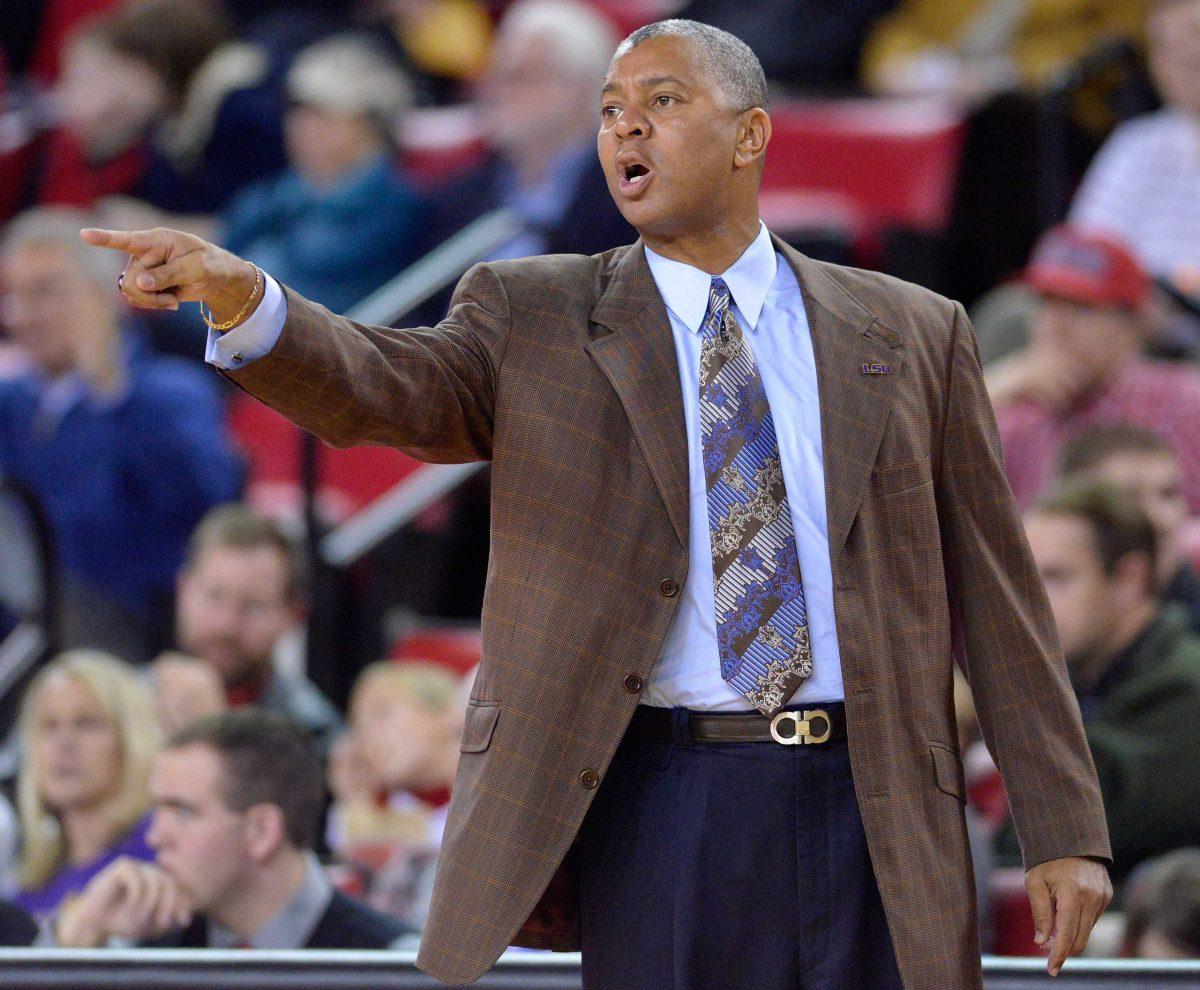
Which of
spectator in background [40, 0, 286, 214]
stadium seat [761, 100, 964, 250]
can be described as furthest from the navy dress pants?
spectator in background [40, 0, 286, 214]

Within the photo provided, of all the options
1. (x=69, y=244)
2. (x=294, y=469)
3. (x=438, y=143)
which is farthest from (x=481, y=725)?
(x=438, y=143)

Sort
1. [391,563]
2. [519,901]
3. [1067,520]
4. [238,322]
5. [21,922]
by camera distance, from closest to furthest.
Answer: [238,322]
[519,901]
[21,922]
[1067,520]
[391,563]

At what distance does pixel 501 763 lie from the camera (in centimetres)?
234

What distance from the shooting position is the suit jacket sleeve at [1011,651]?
2.44m

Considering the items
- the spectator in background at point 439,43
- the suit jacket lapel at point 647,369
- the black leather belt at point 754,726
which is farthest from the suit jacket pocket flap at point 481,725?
the spectator in background at point 439,43

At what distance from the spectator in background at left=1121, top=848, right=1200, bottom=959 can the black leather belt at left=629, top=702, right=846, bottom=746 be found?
49.3 inches

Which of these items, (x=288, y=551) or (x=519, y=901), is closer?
(x=519, y=901)

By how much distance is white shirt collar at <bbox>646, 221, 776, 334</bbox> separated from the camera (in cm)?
248

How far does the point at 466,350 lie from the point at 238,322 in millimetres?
313

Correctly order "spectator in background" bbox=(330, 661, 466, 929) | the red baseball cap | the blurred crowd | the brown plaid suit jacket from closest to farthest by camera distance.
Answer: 1. the brown plaid suit jacket
2. the blurred crowd
3. "spectator in background" bbox=(330, 661, 466, 929)
4. the red baseball cap

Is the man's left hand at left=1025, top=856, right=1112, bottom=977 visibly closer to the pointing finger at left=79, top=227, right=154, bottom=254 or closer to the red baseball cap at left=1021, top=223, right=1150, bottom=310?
the pointing finger at left=79, top=227, right=154, bottom=254

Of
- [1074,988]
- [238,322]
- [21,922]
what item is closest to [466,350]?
[238,322]

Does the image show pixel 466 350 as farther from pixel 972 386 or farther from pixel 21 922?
pixel 21 922

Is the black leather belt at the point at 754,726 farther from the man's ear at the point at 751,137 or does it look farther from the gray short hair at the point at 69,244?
the gray short hair at the point at 69,244
